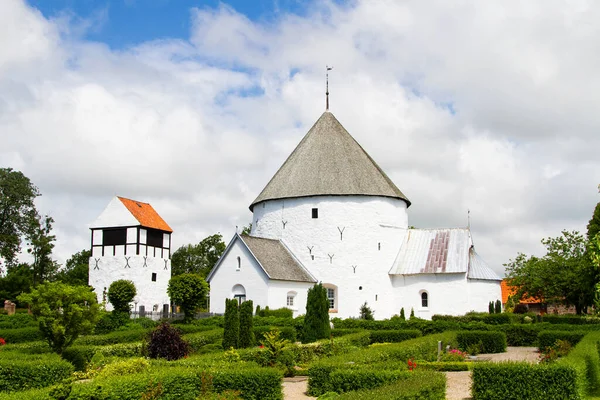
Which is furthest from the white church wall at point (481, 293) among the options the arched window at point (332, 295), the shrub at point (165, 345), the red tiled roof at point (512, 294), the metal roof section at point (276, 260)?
the shrub at point (165, 345)

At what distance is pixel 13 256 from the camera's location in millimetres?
50594

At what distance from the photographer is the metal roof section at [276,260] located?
31469 millimetres

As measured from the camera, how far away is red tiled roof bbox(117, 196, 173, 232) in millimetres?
44188

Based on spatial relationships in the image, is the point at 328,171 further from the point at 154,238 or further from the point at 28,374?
the point at 28,374

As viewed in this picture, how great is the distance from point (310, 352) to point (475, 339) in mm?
7033

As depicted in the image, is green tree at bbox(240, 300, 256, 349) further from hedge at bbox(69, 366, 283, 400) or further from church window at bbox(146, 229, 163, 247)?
church window at bbox(146, 229, 163, 247)

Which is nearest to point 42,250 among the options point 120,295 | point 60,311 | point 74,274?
point 74,274

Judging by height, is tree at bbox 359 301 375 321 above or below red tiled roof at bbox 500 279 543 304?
below

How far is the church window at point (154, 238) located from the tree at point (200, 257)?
15436mm

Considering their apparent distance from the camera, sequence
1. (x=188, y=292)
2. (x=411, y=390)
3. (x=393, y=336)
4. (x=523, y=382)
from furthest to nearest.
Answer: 1. (x=188, y=292)
2. (x=393, y=336)
3. (x=523, y=382)
4. (x=411, y=390)

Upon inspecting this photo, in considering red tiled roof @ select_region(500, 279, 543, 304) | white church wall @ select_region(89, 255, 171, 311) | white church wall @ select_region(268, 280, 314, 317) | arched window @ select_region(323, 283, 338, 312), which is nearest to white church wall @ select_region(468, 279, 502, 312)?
red tiled roof @ select_region(500, 279, 543, 304)

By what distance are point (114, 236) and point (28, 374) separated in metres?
33.1

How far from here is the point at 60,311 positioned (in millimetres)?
15930

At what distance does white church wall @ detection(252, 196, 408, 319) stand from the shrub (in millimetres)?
18528
